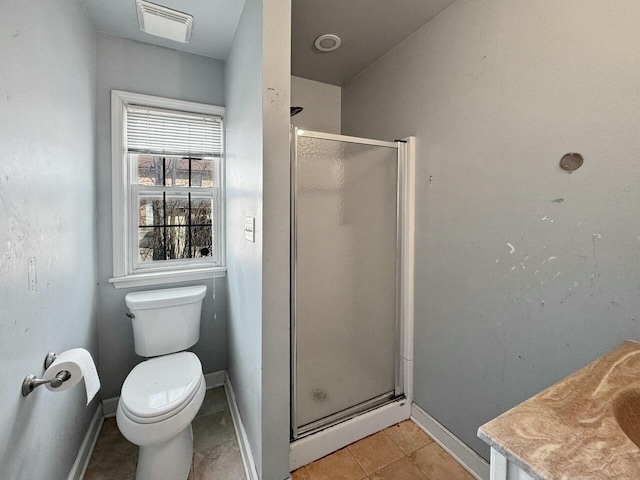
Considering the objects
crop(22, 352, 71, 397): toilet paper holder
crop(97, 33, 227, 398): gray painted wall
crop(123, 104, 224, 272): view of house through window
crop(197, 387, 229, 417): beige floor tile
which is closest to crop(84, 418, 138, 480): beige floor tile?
crop(97, 33, 227, 398): gray painted wall

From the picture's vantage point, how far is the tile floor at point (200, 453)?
141 centimetres

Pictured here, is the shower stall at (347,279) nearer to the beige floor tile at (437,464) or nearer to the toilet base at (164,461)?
the beige floor tile at (437,464)

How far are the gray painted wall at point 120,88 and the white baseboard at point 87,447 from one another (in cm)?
14

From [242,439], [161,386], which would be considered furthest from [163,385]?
[242,439]

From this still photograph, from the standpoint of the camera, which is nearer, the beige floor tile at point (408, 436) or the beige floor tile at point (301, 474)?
the beige floor tile at point (301, 474)

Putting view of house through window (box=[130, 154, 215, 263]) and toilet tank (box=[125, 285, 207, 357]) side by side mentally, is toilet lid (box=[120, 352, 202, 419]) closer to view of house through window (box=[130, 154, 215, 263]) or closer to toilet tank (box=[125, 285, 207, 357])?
toilet tank (box=[125, 285, 207, 357])

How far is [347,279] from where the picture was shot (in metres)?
1.65

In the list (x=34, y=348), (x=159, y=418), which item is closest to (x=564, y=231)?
(x=159, y=418)

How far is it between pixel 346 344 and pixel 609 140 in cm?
148

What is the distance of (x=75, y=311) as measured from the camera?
137 cm

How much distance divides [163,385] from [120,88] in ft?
5.83

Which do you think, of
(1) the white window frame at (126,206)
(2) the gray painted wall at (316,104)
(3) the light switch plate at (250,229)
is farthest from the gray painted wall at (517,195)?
(1) the white window frame at (126,206)

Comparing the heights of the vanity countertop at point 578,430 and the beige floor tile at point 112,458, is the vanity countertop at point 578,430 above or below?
above

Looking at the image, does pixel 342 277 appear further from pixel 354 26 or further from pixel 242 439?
pixel 354 26
